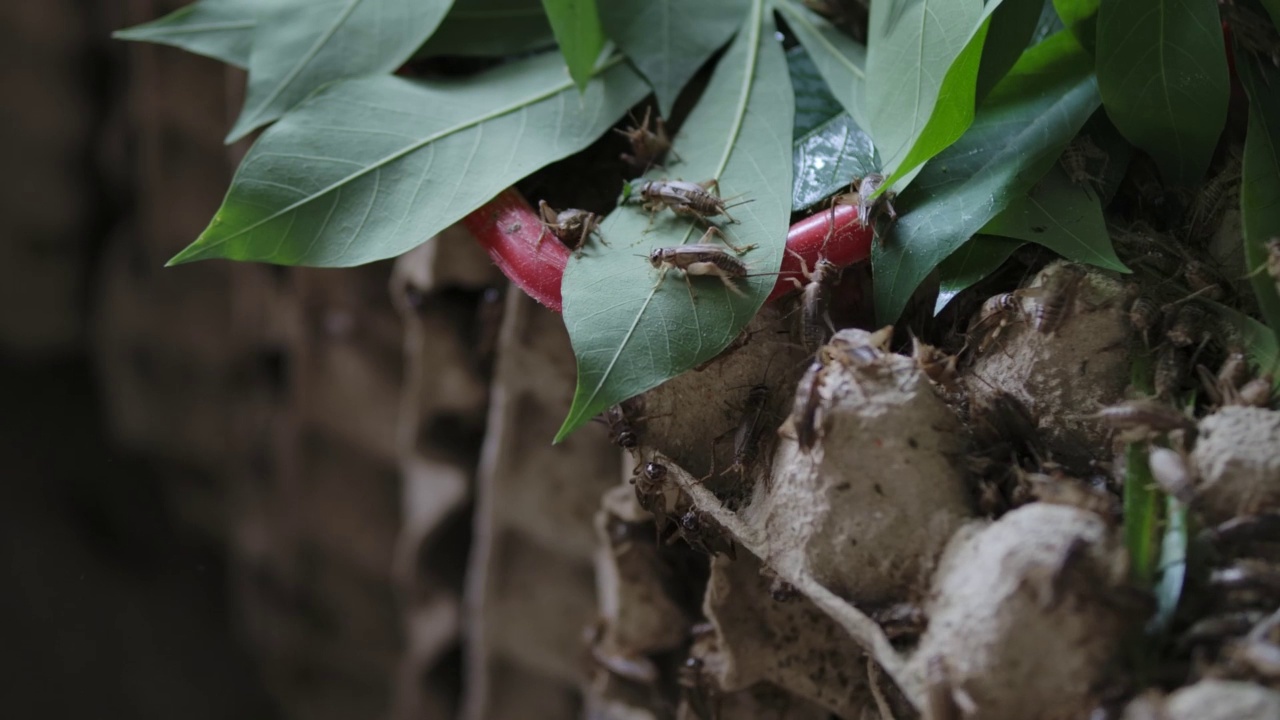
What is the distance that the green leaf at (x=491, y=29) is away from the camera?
55.5 inches

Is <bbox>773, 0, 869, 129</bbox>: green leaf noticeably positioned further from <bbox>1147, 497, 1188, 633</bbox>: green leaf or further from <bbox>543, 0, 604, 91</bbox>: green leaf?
<bbox>1147, 497, 1188, 633</bbox>: green leaf

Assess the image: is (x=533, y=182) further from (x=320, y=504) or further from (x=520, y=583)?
(x=320, y=504)

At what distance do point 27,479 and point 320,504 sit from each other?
131 centimetres

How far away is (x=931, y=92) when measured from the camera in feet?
3.46

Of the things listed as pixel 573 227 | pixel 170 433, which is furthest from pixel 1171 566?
pixel 170 433

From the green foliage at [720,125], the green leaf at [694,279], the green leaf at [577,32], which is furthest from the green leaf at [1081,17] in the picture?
the green leaf at [577,32]

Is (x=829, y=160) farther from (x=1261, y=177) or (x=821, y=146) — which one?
(x=1261, y=177)

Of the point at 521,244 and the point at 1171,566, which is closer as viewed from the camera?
the point at 1171,566

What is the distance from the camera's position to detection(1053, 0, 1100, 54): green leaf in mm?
1086

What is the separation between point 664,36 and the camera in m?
1.31

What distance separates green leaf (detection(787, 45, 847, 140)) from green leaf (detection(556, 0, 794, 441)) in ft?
0.09

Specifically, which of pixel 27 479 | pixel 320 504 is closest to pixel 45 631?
pixel 27 479

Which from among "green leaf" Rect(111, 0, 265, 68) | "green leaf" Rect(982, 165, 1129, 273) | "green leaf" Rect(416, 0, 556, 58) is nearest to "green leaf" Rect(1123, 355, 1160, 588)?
"green leaf" Rect(982, 165, 1129, 273)

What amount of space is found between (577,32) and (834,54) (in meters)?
0.34
